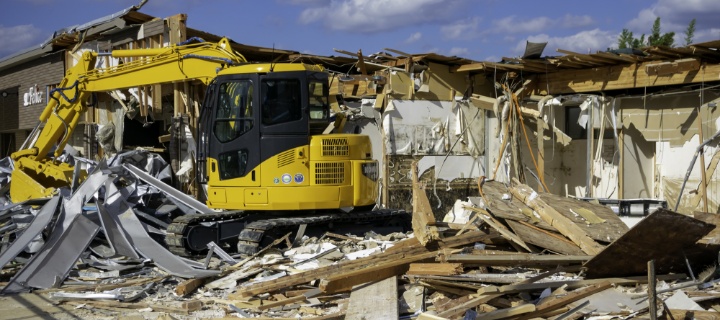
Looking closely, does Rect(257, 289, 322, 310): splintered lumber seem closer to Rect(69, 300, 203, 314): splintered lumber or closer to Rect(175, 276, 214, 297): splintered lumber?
Rect(69, 300, 203, 314): splintered lumber

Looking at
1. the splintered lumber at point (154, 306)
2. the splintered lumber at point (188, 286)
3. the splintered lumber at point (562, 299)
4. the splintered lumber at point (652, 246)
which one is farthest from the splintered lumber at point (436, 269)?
the splintered lumber at point (188, 286)

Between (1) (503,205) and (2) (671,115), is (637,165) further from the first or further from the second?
(1) (503,205)

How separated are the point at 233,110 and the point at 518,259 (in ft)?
16.3

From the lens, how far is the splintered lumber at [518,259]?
27.3ft

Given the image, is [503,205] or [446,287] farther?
[503,205]

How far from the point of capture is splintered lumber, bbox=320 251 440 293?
328 inches

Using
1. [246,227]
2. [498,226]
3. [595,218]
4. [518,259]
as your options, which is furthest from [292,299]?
[595,218]

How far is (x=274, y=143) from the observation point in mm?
11117

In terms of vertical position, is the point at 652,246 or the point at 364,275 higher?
the point at 652,246

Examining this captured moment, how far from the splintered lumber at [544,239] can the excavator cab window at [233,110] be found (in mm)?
4199

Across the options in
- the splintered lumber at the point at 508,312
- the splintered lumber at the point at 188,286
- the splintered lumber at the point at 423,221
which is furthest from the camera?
the splintered lumber at the point at 188,286

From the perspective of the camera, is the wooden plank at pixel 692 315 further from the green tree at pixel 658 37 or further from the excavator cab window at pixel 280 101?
the green tree at pixel 658 37

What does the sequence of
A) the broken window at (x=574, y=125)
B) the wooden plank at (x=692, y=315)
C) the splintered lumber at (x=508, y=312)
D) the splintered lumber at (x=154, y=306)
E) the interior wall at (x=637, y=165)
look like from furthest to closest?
the broken window at (x=574, y=125), the interior wall at (x=637, y=165), the splintered lumber at (x=154, y=306), the splintered lumber at (x=508, y=312), the wooden plank at (x=692, y=315)

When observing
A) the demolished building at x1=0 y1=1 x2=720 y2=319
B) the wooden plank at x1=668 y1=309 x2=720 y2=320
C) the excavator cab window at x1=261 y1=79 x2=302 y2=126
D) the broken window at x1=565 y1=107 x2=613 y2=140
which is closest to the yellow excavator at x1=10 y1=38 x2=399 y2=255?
the excavator cab window at x1=261 y1=79 x2=302 y2=126
